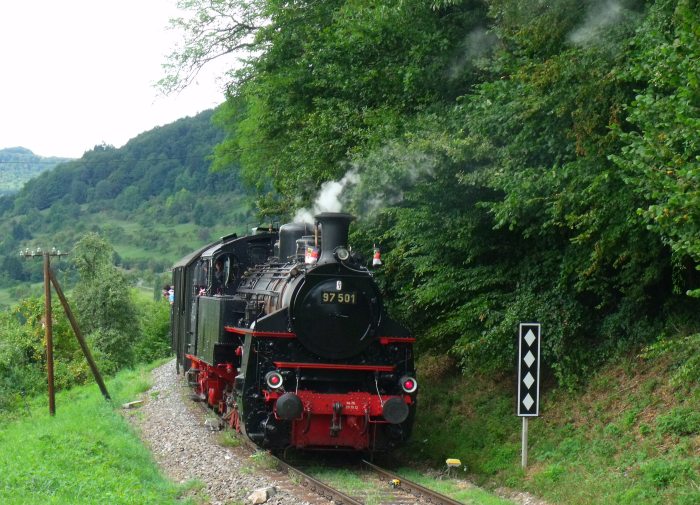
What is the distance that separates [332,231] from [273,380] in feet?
7.42

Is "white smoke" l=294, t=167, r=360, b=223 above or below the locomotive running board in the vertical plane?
above

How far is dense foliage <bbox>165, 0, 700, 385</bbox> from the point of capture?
906 centimetres

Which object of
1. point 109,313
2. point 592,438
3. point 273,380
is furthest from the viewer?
point 109,313

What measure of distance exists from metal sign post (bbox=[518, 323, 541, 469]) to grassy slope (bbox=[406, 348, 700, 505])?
0.60 meters

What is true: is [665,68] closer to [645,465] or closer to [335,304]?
[645,465]

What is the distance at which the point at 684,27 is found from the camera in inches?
325

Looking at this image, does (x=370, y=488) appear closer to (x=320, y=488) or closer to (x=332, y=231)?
(x=320, y=488)

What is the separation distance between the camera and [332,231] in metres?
12.4

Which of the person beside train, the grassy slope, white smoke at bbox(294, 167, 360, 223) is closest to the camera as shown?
the grassy slope

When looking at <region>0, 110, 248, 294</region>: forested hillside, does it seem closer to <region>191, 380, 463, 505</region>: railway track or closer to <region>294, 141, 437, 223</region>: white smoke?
<region>294, 141, 437, 223</region>: white smoke

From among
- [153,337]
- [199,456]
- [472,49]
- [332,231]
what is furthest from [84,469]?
[153,337]

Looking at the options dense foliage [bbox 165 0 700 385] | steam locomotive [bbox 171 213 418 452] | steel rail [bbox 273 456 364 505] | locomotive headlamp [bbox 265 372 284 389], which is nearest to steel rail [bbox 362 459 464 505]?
steam locomotive [bbox 171 213 418 452]

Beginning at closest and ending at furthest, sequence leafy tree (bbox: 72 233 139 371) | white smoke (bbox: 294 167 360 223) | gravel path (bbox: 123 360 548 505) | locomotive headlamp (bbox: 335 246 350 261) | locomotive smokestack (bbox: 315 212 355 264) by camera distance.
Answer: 1. gravel path (bbox: 123 360 548 505)
2. locomotive headlamp (bbox: 335 246 350 261)
3. locomotive smokestack (bbox: 315 212 355 264)
4. white smoke (bbox: 294 167 360 223)
5. leafy tree (bbox: 72 233 139 371)

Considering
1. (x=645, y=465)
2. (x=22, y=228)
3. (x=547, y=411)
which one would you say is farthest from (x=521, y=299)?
(x=22, y=228)
